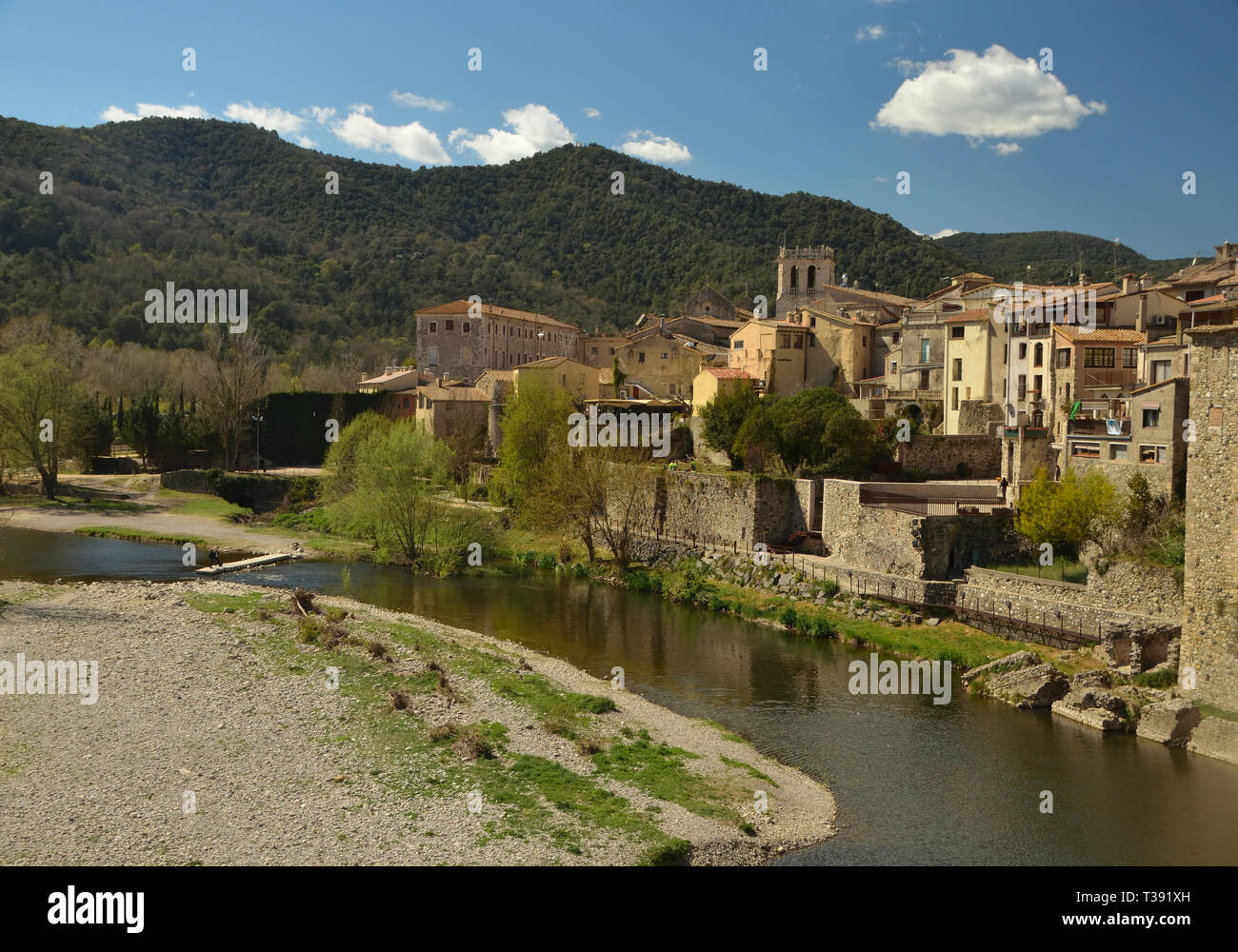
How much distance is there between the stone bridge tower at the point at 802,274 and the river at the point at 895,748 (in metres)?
36.4

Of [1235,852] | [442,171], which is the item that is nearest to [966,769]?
[1235,852]

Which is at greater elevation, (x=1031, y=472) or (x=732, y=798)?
(x=1031, y=472)

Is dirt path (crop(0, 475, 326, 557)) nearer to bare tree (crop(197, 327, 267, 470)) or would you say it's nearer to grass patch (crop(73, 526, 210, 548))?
grass patch (crop(73, 526, 210, 548))

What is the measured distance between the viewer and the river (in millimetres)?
14508

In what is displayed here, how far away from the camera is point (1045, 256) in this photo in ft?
261

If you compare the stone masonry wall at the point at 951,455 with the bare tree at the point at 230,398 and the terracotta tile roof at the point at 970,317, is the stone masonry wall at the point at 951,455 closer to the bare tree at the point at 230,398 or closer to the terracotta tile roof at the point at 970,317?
the terracotta tile roof at the point at 970,317

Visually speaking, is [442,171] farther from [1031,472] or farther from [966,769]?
[966,769]

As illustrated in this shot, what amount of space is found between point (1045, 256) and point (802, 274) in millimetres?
28922

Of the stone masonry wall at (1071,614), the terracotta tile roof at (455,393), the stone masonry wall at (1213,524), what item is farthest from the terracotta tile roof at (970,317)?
the terracotta tile roof at (455,393)

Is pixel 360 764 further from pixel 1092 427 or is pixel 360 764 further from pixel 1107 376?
pixel 1107 376

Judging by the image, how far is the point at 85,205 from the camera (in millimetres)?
96625

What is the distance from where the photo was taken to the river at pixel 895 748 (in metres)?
14.5

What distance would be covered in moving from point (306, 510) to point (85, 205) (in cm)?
6960

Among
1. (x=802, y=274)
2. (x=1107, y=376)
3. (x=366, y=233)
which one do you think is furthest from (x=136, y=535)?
(x=366, y=233)
